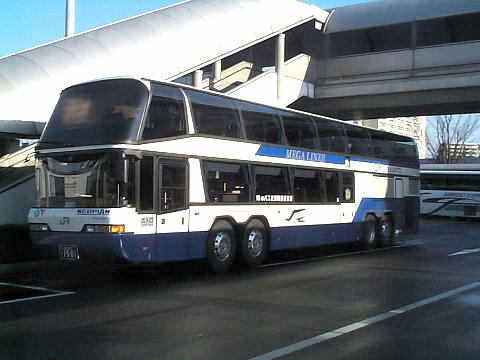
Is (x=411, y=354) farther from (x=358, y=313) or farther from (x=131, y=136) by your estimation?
(x=131, y=136)

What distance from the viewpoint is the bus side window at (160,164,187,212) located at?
1057 cm

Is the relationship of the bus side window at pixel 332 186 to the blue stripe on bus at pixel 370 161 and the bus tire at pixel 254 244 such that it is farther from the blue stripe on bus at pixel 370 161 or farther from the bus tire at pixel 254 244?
the bus tire at pixel 254 244

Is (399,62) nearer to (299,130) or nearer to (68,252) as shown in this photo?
(299,130)

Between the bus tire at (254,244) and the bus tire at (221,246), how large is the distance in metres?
0.27

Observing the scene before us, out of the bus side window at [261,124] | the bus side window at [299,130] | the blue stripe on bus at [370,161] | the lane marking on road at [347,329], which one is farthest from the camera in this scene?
the blue stripe on bus at [370,161]

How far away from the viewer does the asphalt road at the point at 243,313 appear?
20.1 ft

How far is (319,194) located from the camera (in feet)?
50.4

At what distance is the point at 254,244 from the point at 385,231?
7494 mm

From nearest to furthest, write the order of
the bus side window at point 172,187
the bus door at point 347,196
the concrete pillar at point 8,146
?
the bus side window at point 172,187
the bus door at point 347,196
the concrete pillar at point 8,146

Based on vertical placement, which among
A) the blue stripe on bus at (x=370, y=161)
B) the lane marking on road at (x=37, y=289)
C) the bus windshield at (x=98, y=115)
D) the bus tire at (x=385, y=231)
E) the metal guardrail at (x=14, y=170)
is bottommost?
the lane marking on road at (x=37, y=289)

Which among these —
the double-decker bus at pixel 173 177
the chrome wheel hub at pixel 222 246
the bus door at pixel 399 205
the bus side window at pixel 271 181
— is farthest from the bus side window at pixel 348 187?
the chrome wheel hub at pixel 222 246

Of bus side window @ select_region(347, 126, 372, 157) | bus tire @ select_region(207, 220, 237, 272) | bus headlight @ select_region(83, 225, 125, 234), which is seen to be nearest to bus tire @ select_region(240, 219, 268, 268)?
bus tire @ select_region(207, 220, 237, 272)

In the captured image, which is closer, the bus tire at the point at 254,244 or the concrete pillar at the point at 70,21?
the bus tire at the point at 254,244

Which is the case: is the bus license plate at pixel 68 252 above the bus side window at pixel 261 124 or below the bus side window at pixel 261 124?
below
